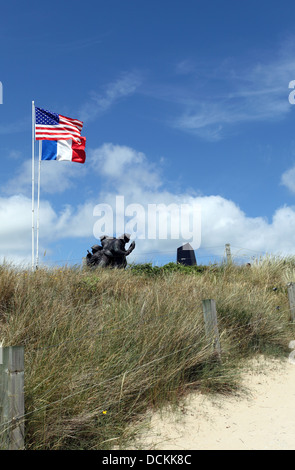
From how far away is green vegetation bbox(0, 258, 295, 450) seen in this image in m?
4.73

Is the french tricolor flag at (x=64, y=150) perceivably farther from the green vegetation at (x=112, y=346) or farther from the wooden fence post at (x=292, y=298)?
the wooden fence post at (x=292, y=298)

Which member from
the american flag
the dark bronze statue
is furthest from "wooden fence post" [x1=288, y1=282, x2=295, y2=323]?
the american flag

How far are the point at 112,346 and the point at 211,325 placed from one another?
7.26ft

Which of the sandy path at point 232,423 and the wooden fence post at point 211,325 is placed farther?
the wooden fence post at point 211,325

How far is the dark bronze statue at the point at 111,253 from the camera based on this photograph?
15172 mm

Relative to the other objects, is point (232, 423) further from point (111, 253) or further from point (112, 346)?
point (111, 253)

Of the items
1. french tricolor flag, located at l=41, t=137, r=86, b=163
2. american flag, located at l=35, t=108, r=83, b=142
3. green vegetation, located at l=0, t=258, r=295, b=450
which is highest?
american flag, located at l=35, t=108, r=83, b=142

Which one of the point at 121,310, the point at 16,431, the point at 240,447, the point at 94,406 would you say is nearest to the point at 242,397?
the point at 240,447

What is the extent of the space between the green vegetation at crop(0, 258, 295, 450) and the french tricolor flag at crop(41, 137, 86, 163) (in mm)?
7962

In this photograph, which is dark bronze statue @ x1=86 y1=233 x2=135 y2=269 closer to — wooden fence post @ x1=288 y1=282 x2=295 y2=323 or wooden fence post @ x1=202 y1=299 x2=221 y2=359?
wooden fence post @ x1=288 y1=282 x2=295 y2=323

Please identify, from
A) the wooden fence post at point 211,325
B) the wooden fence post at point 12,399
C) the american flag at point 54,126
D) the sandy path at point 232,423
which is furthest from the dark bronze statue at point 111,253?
the wooden fence post at point 12,399

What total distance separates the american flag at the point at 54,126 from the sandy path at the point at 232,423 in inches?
521
